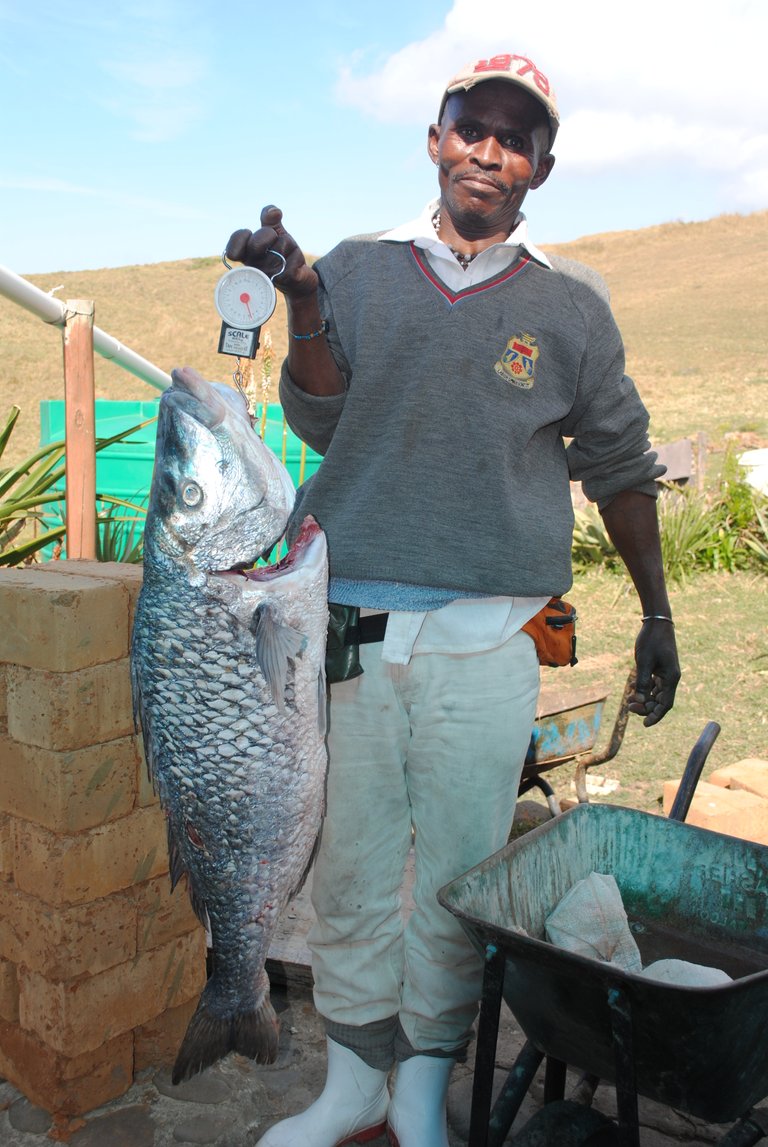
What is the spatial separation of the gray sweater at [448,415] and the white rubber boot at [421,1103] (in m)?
1.24

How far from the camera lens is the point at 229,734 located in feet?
6.54

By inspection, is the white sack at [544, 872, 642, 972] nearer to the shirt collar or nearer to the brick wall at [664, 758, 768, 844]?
the shirt collar

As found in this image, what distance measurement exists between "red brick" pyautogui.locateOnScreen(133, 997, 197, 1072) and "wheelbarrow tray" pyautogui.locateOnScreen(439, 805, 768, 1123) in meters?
1.21

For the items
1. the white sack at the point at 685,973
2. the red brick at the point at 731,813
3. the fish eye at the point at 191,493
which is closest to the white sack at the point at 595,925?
the white sack at the point at 685,973

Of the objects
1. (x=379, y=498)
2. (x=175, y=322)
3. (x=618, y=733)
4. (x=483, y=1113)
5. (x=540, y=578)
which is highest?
(x=175, y=322)

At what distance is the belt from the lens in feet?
7.96

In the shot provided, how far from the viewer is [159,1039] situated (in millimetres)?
3068

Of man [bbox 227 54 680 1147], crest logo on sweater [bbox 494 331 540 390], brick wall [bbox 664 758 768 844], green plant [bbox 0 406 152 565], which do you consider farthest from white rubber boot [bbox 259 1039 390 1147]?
green plant [bbox 0 406 152 565]

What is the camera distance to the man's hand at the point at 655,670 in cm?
282

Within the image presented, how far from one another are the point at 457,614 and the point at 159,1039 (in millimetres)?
1694

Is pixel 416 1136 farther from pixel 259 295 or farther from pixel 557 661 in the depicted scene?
pixel 259 295

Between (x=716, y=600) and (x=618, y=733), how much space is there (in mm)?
6654

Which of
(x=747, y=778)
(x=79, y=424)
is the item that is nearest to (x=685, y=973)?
(x=79, y=424)

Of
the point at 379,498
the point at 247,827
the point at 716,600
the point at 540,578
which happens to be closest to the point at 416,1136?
the point at 247,827
